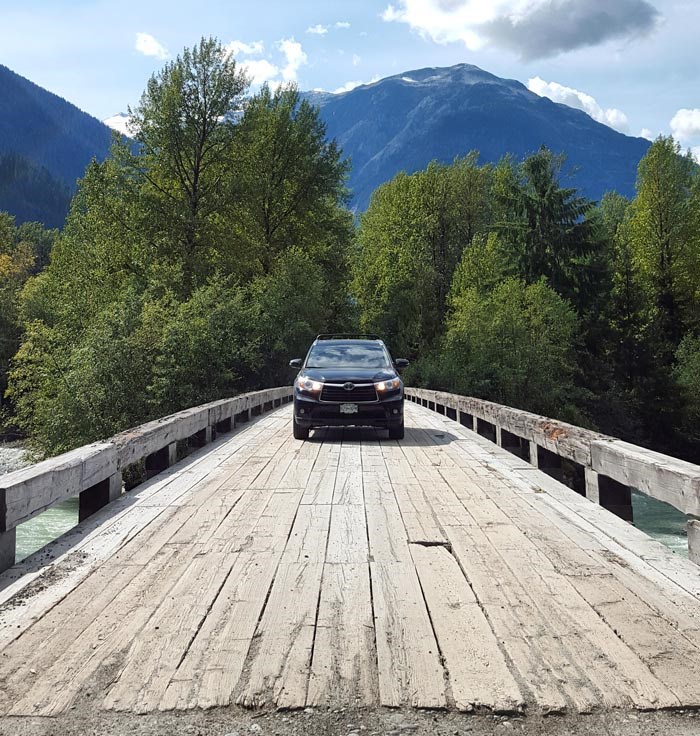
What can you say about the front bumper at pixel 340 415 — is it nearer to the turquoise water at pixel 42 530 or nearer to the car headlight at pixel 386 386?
the car headlight at pixel 386 386

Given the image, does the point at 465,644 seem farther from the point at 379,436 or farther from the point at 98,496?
the point at 379,436

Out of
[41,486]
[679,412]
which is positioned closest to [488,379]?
[679,412]

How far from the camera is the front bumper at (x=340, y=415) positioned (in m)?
10.1

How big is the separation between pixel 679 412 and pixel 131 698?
37068 mm

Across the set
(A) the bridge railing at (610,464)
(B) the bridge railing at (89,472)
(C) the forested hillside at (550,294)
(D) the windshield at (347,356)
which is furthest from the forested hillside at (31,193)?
(A) the bridge railing at (610,464)

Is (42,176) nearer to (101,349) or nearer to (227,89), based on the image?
(227,89)

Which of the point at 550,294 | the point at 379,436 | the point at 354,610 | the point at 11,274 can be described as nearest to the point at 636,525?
the point at 379,436

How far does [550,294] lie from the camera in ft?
98.4

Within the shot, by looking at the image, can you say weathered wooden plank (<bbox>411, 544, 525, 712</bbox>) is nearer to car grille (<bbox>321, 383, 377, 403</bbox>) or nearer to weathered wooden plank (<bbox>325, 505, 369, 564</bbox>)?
weathered wooden plank (<bbox>325, 505, 369, 564</bbox>)

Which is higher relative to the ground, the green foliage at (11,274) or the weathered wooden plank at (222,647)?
the green foliage at (11,274)

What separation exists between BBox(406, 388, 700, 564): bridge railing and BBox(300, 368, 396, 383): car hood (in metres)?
2.19

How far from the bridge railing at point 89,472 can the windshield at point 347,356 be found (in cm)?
255

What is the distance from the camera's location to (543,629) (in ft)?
9.11

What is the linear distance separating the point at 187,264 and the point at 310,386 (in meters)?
18.0
